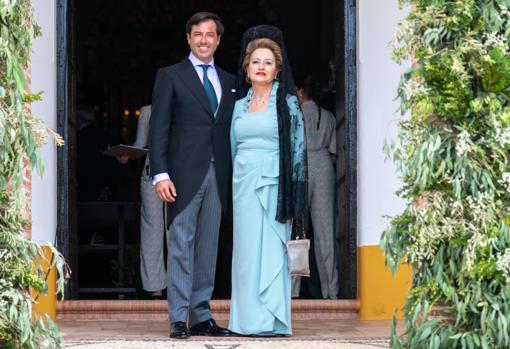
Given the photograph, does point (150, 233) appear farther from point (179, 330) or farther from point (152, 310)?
point (179, 330)

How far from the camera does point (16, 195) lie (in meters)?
4.96

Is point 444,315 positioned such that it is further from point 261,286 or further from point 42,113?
point 42,113

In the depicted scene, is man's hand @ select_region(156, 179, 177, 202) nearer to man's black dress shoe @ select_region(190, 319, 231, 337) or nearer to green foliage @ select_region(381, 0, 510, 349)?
man's black dress shoe @ select_region(190, 319, 231, 337)

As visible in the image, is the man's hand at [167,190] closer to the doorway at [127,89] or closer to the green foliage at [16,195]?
the doorway at [127,89]

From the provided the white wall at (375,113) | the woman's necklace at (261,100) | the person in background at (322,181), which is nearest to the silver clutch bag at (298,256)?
the woman's necklace at (261,100)

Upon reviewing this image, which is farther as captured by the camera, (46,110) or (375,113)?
(375,113)

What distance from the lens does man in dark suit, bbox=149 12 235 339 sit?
23.4 feet

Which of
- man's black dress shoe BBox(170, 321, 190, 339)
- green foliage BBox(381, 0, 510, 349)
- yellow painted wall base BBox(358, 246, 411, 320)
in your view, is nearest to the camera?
green foliage BBox(381, 0, 510, 349)

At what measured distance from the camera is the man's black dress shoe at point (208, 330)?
23.4 feet

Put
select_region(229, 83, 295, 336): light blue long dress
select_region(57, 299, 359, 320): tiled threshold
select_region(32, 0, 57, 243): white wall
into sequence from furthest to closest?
select_region(57, 299, 359, 320): tiled threshold < select_region(32, 0, 57, 243): white wall < select_region(229, 83, 295, 336): light blue long dress

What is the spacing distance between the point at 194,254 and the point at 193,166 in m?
0.53

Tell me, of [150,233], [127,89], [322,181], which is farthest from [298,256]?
[127,89]

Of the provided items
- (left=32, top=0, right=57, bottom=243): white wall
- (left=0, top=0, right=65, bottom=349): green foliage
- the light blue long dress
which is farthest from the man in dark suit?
(left=0, top=0, right=65, bottom=349): green foliage

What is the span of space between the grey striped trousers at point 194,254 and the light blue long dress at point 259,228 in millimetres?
158
